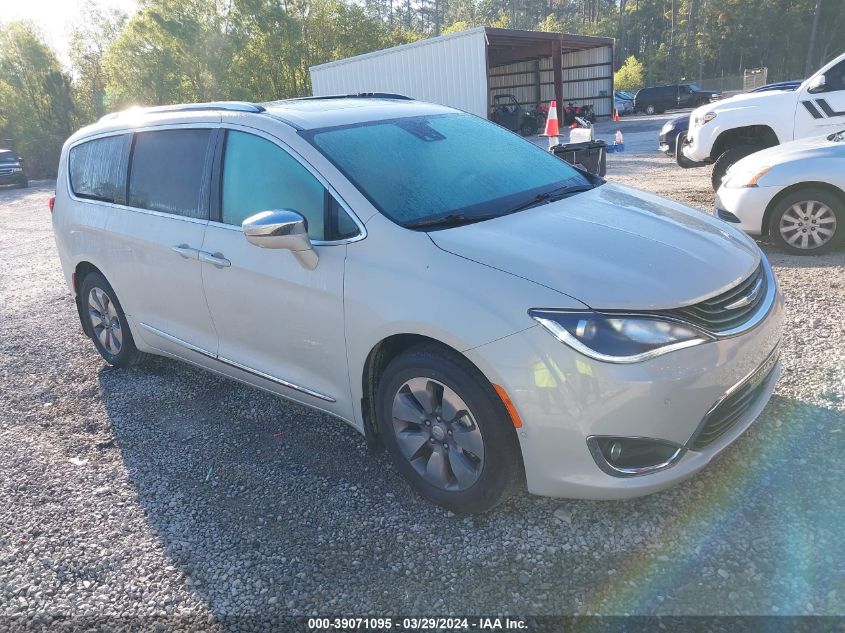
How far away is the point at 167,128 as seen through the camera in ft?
12.6

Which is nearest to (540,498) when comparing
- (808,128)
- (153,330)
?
(153,330)

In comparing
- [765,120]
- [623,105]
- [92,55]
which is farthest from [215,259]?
[92,55]

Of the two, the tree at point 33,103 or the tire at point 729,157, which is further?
the tree at point 33,103

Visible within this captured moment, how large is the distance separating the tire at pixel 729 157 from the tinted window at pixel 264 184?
23.5 ft

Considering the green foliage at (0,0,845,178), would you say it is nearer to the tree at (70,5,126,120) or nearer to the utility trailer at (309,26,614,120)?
the tree at (70,5,126,120)

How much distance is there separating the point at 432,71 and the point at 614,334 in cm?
2396

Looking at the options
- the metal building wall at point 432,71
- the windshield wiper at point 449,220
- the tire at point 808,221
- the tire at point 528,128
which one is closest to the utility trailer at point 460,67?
the metal building wall at point 432,71

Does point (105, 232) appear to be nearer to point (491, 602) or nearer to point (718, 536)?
point (491, 602)

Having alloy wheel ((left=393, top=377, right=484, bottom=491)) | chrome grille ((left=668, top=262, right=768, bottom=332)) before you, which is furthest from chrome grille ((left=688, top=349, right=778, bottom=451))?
alloy wheel ((left=393, top=377, right=484, bottom=491))

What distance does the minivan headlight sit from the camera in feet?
7.39

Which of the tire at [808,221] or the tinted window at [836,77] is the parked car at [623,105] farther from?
the tire at [808,221]

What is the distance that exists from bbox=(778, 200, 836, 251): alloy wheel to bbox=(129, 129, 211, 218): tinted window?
502 centimetres

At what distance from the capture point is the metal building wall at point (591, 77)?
108ft

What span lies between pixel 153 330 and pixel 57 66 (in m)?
44.9
